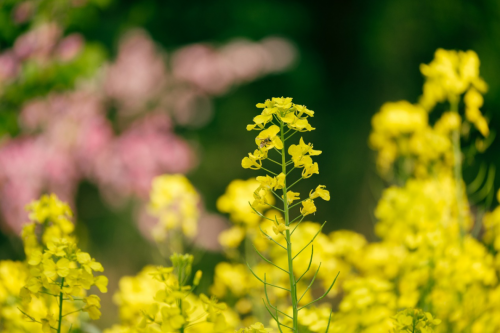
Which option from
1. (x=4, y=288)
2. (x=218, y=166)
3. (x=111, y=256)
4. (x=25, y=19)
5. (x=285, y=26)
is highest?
(x=285, y=26)

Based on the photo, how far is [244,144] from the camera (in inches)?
182

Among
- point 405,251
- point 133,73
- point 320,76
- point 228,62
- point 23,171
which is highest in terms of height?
point 320,76

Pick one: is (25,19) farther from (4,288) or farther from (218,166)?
(218,166)

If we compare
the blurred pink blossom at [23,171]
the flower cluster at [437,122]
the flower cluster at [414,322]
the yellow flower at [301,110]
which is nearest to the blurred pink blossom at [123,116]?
the blurred pink blossom at [23,171]

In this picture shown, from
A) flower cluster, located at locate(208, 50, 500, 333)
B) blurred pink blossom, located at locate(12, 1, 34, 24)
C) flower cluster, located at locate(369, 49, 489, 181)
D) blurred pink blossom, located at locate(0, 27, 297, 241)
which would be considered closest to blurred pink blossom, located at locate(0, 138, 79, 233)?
blurred pink blossom, located at locate(0, 27, 297, 241)

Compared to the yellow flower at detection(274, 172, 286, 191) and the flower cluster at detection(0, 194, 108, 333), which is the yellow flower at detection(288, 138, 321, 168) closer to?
the yellow flower at detection(274, 172, 286, 191)

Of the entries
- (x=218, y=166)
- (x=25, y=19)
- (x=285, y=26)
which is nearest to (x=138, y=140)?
(x=218, y=166)

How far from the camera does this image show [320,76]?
195 inches

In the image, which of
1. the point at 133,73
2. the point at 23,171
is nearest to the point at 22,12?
the point at 23,171

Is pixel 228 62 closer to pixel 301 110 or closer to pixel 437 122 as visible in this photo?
pixel 437 122

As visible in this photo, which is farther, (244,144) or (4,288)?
(244,144)

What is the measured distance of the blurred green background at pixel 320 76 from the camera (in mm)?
4109

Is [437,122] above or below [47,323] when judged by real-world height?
above

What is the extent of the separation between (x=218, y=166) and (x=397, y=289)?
2949 millimetres
